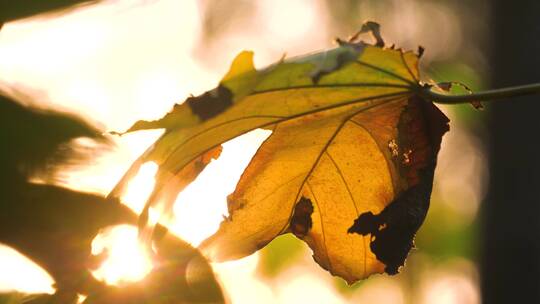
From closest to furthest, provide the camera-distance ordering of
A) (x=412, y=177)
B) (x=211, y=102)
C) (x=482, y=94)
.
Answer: (x=211, y=102), (x=482, y=94), (x=412, y=177)

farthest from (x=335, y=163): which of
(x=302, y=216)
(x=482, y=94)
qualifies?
(x=482, y=94)

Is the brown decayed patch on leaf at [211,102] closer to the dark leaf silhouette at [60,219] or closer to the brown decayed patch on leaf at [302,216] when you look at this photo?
the dark leaf silhouette at [60,219]

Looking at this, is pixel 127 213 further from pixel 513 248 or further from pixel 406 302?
pixel 406 302

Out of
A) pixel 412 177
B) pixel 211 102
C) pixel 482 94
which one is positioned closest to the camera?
pixel 211 102

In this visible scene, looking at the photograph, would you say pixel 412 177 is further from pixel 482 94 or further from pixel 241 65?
pixel 241 65

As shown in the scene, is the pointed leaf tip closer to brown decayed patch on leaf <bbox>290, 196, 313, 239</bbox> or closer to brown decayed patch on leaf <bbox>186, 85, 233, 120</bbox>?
brown decayed patch on leaf <bbox>186, 85, 233, 120</bbox>

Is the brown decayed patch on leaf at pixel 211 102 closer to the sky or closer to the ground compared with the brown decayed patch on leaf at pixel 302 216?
closer to the ground

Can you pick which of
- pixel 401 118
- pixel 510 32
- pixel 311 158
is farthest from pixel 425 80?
pixel 510 32

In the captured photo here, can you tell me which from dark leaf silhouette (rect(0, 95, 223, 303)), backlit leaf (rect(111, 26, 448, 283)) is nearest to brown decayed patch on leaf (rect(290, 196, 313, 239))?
backlit leaf (rect(111, 26, 448, 283))

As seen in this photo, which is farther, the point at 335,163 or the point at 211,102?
the point at 335,163

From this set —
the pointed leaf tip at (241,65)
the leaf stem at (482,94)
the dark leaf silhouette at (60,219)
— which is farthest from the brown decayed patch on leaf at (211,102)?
the leaf stem at (482,94)
